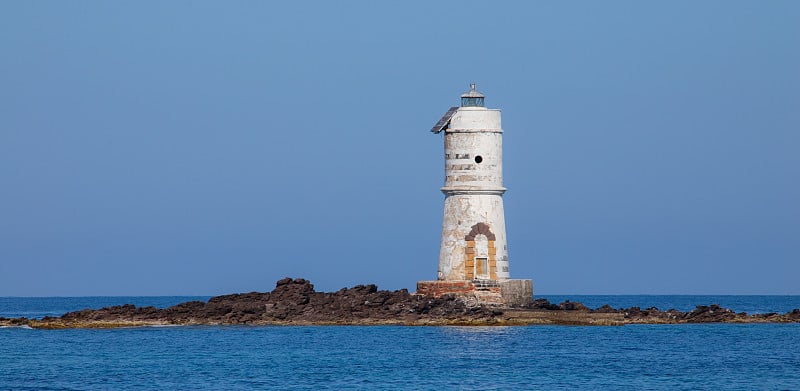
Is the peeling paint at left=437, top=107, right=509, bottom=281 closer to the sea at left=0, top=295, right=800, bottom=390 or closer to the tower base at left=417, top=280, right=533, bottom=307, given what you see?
→ the tower base at left=417, top=280, right=533, bottom=307

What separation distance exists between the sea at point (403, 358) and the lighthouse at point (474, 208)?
5.45 ft

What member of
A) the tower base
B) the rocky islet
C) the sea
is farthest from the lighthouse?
the sea

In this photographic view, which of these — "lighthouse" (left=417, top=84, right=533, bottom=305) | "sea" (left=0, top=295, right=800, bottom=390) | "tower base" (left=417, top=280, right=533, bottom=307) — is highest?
"lighthouse" (left=417, top=84, right=533, bottom=305)

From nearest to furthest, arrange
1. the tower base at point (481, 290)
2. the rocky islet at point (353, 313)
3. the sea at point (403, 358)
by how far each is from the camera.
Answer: the sea at point (403, 358), the rocky islet at point (353, 313), the tower base at point (481, 290)

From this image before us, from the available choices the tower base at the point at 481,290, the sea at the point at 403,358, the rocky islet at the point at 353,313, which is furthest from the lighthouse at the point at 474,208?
the sea at the point at 403,358

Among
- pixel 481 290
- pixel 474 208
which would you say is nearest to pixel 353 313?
pixel 481 290

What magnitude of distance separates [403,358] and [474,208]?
8821mm

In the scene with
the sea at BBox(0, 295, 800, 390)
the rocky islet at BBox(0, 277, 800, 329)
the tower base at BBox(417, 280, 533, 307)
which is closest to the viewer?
the sea at BBox(0, 295, 800, 390)

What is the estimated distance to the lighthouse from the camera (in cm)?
4584

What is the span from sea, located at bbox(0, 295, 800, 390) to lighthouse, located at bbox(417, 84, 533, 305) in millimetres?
1660

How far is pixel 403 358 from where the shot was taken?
38500 mm

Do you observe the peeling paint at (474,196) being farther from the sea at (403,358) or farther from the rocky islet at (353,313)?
the sea at (403,358)

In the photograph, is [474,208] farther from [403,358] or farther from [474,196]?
[403,358]

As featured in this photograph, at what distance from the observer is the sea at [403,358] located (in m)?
33.3
